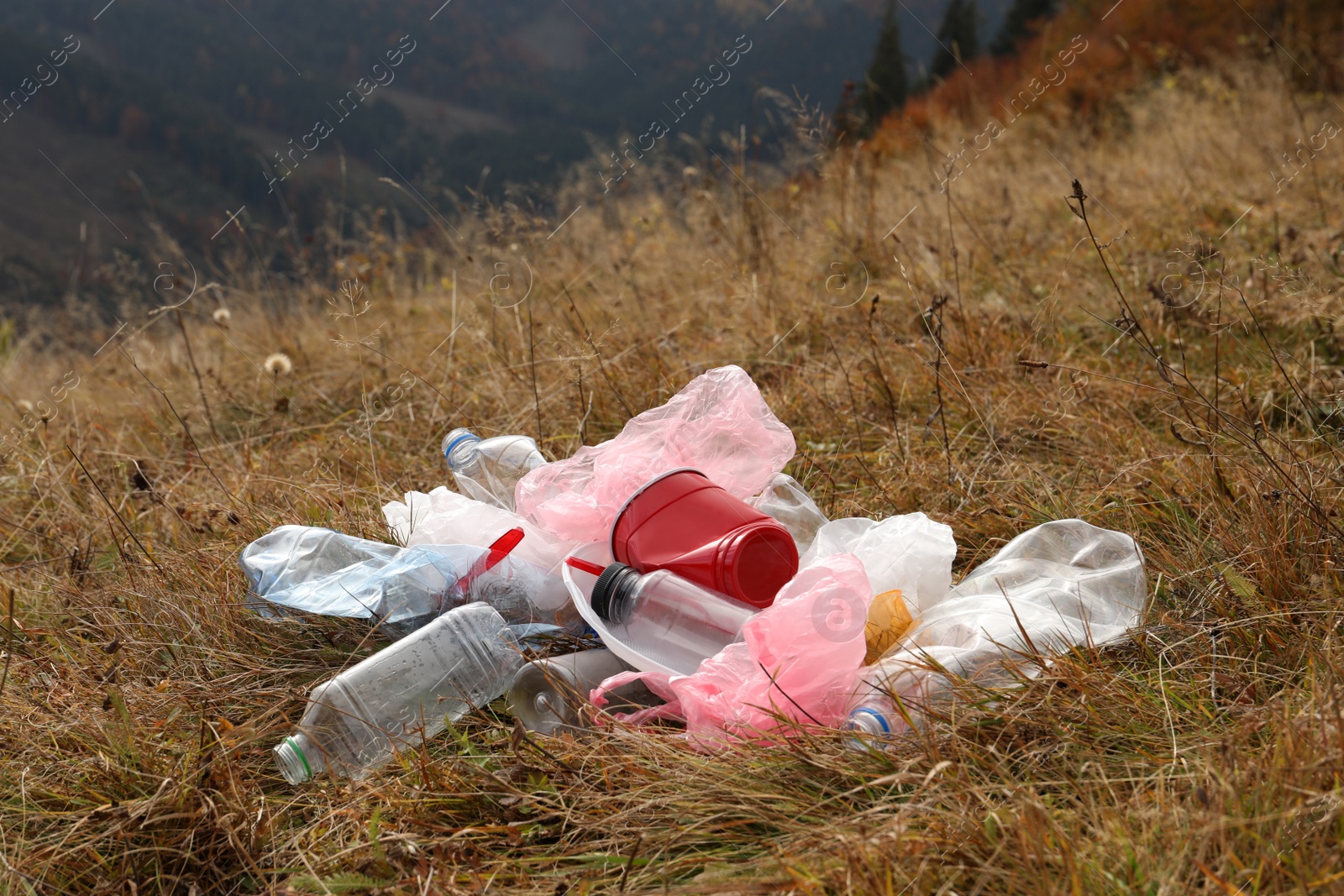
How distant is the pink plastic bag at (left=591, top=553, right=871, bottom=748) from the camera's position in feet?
4.26

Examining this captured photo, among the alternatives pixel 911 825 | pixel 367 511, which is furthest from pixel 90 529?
pixel 911 825

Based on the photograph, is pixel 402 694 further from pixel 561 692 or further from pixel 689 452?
pixel 689 452

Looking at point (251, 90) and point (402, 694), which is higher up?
point (251, 90)

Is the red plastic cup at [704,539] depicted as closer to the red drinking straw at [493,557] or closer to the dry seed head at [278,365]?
the red drinking straw at [493,557]

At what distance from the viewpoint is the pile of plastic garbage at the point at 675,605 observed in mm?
1321

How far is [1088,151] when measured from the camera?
18.8 ft

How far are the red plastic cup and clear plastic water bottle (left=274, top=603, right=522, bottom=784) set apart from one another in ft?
1.01

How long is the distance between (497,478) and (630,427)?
15.8 inches

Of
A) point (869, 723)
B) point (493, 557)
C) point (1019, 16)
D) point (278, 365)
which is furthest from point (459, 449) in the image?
point (1019, 16)

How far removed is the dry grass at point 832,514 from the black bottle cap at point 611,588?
0.83ft

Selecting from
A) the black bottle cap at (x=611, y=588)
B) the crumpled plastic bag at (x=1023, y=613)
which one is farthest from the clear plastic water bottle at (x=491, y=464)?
the crumpled plastic bag at (x=1023, y=613)

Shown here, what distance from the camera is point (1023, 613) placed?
1428mm

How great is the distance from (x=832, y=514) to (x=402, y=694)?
41.2 inches

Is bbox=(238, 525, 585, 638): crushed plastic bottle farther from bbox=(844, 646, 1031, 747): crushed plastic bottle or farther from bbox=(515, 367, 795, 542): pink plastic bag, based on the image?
bbox=(844, 646, 1031, 747): crushed plastic bottle
